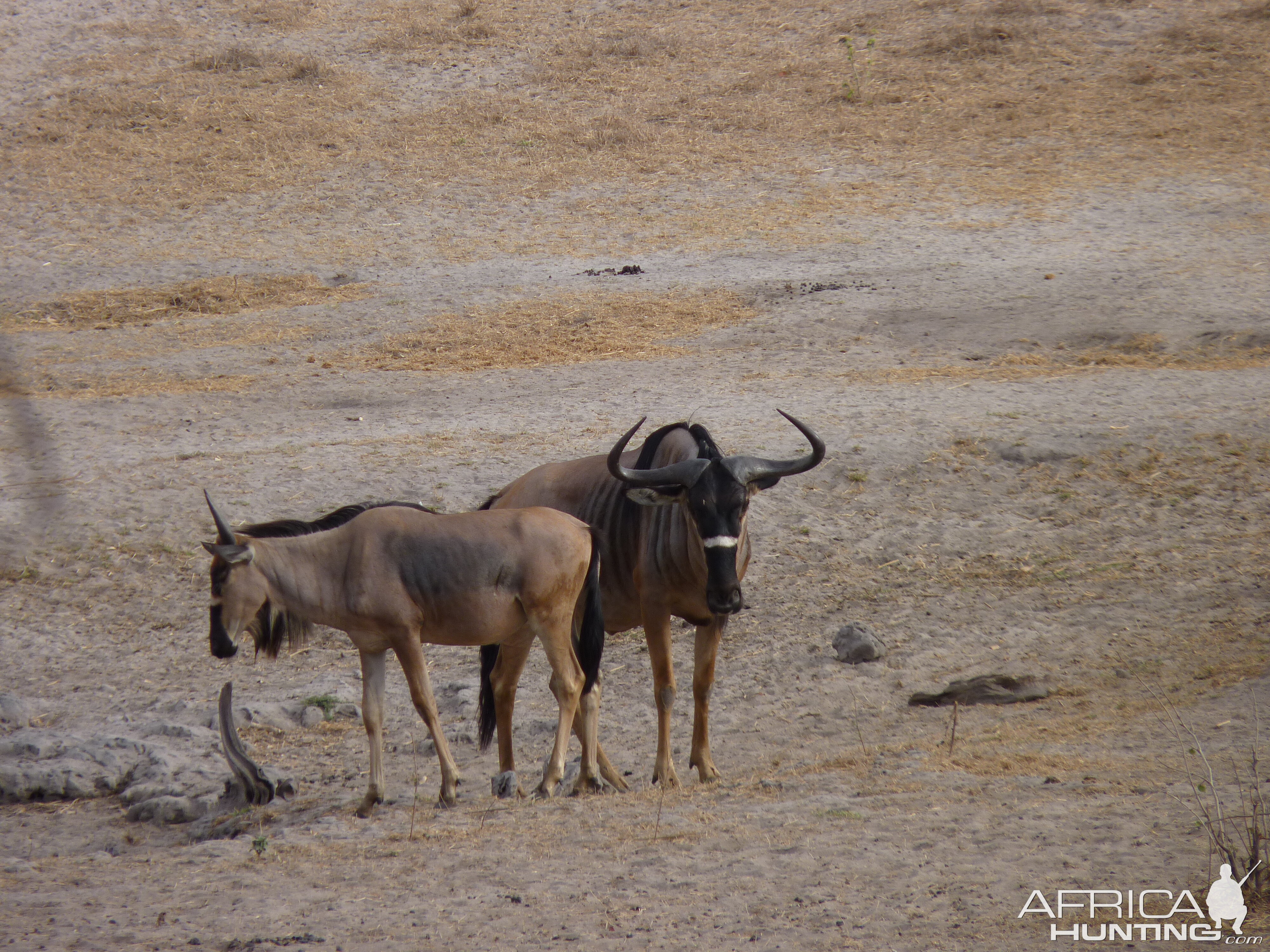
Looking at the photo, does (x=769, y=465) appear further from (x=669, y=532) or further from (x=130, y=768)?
(x=130, y=768)

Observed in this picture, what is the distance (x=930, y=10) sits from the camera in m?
25.6

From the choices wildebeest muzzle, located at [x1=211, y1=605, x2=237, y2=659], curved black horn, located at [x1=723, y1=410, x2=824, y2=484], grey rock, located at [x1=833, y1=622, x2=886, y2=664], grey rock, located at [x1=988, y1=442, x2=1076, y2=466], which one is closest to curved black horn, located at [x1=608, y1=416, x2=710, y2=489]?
curved black horn, located at [x1=723, y1=410, x2=824, y2=484]

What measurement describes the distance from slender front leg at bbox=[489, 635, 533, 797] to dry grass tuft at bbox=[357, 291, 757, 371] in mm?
7533

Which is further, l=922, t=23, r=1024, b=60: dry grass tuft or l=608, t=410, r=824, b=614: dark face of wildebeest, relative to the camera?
l=922, t=23, r=1024, b=60: dry grass tuft

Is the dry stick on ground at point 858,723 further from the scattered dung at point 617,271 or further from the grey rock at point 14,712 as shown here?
the scattered dung at point 617,271

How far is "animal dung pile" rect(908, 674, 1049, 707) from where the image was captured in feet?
25.7

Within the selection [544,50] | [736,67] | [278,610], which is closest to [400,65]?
[544,50]

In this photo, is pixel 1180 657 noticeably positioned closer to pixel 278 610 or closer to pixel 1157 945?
pixel 1157 945

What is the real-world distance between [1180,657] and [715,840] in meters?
3.92

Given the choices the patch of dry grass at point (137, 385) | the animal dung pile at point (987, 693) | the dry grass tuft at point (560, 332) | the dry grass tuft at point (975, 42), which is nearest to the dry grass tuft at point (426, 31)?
the dry grass tuft at point (975, 42)

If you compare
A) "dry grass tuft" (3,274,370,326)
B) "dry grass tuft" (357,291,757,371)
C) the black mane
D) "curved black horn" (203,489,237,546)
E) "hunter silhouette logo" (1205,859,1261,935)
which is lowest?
"hunter silhouette logo" (1205,859,1261,935)

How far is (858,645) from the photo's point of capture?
8.70m

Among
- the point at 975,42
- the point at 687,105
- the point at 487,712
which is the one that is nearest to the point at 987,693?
the point at 487,712

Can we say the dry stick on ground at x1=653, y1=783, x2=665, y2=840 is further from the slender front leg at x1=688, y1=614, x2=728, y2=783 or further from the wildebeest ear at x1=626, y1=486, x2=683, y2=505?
the wildebeest ear at x1=626, y1=486, x2=683, y2=505
